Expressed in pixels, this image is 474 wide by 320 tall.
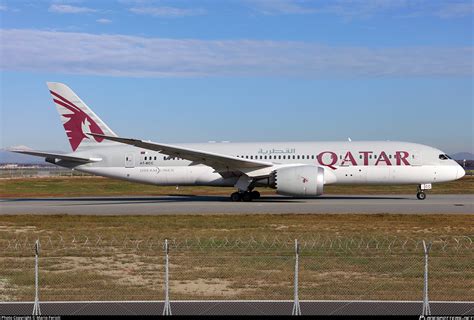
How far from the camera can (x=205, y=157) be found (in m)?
37.1

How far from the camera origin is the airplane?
3656 cm

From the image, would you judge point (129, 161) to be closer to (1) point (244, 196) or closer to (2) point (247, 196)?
(1) point (244, 196)

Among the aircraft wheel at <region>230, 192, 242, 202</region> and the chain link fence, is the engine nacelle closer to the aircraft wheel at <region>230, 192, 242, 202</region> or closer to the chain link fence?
the aircraft wheel at <region>230, 192, 242, 202</region>

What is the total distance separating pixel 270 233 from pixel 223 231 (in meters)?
1.96

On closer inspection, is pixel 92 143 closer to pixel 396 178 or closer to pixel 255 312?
pixel 396 178

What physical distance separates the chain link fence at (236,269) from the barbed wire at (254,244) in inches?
1.3

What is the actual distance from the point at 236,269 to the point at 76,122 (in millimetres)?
29045

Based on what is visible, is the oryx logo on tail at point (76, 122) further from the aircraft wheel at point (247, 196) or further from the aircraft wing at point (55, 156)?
the aircraft wheel at point (247, 196)

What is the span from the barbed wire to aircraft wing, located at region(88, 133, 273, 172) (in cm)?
1504

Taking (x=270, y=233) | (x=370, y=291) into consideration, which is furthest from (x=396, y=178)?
(x=370, y=291)

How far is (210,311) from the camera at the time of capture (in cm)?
1125

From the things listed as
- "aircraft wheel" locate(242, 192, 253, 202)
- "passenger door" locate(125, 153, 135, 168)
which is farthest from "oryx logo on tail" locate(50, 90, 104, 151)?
"aircraft wheel" locate(242, 192, 253, 202)

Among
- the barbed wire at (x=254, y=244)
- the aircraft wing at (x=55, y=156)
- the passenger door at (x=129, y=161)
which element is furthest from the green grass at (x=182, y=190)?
the barbed wire at (x=254, y=244)

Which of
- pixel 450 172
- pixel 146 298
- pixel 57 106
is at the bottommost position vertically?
pixel 146 298
